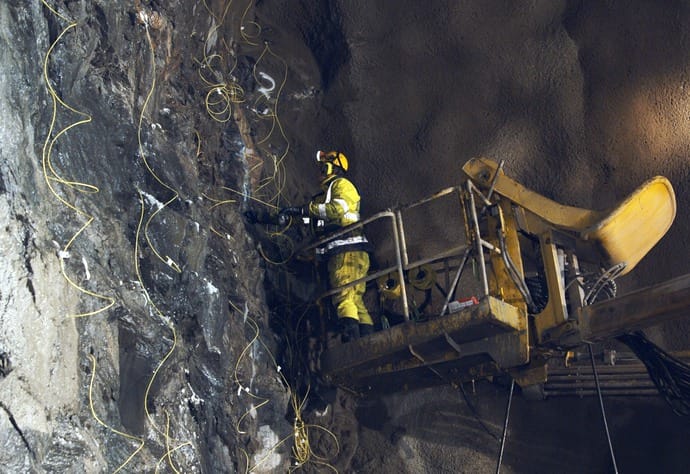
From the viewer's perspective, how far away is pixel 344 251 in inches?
315

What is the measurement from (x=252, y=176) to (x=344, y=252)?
1582mm

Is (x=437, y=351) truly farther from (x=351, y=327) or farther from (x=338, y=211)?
(x=338, y=211)

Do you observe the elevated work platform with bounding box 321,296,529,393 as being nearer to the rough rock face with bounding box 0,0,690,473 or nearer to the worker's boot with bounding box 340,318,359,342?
the worker's boot with bounding box 340,318,359,342

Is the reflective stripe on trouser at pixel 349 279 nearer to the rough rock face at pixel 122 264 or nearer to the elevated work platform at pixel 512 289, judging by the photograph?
the elevated work platform at pixel 512 289

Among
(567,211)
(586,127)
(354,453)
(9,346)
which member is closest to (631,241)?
(567,211)

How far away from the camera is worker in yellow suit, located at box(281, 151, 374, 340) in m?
7.93

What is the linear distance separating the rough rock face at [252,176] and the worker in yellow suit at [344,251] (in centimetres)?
67

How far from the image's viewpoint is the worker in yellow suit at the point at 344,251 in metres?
7.93

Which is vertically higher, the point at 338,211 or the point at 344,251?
the point at 338,211

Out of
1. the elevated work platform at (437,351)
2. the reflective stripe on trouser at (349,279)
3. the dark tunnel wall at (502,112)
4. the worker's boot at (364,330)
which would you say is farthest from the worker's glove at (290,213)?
the elevated work platform at (437,351)

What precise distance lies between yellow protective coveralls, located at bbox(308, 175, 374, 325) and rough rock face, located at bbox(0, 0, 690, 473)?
0.71m

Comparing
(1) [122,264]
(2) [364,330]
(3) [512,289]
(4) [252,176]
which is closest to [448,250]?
(3) [512,289]

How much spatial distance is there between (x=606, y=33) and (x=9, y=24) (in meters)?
6.44

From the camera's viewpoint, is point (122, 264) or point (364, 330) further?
point (364, 330)
